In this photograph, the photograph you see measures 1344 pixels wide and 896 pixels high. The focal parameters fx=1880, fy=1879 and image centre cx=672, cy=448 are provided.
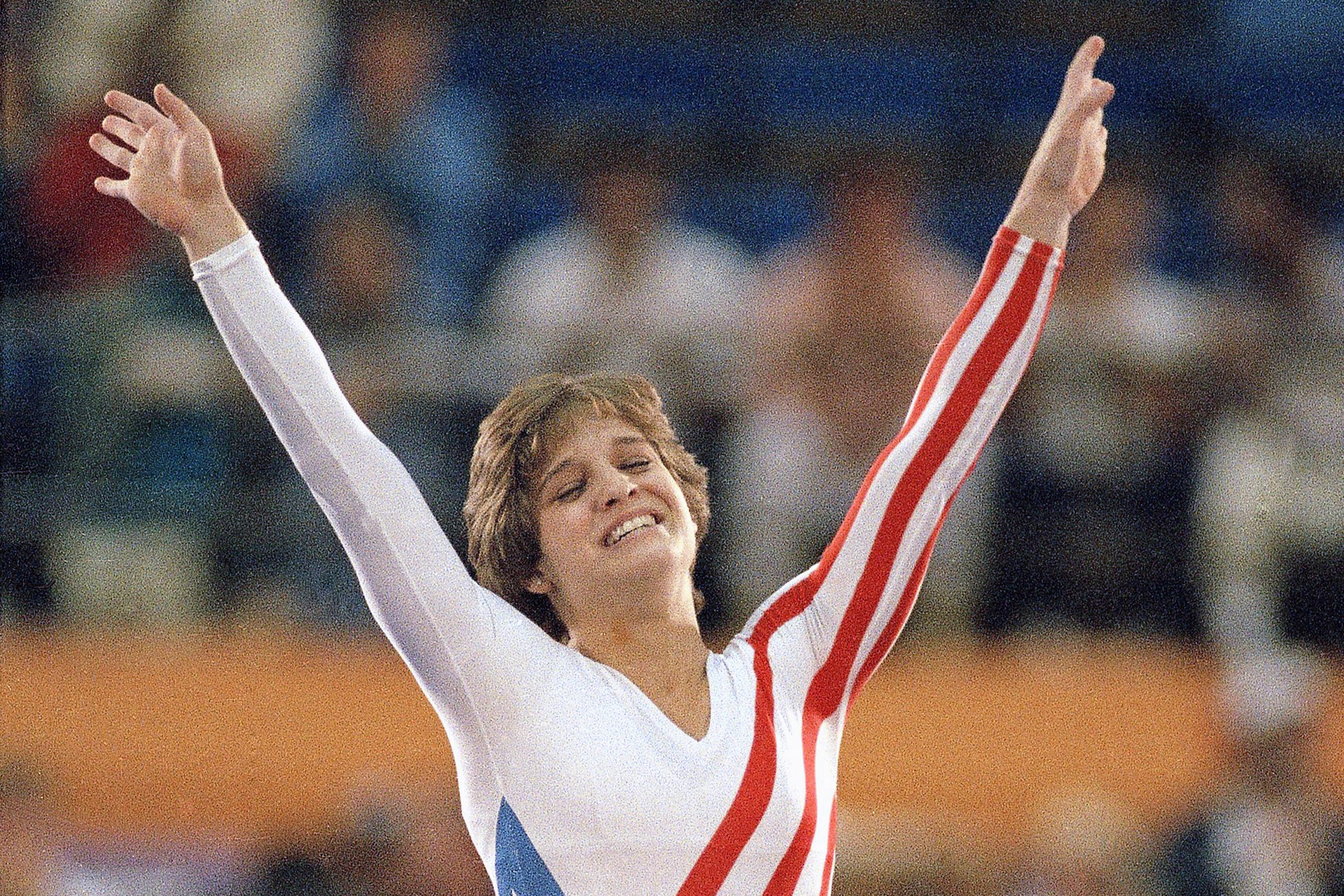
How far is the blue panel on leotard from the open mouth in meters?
0.36

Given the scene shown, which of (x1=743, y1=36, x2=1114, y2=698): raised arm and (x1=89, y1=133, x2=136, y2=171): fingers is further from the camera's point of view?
(x1=743, y1=36, x2=1114, y2=698): raised arm

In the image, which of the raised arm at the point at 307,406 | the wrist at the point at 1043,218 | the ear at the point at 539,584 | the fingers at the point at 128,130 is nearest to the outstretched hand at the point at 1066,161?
the wrist at the point at 1043,218

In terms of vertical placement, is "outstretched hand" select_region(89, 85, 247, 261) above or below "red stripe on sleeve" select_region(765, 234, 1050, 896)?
above

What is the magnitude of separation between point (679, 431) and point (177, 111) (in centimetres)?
234

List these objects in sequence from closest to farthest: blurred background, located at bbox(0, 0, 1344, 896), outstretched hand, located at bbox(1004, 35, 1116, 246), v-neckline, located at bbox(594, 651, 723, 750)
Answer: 1. v-neckline, located at bbox(594, 651, 723, 750)
2. outstretched hand, located at bbox(1004, 35, 1116, 246)
3. blurred background, located at bbox(0, 0, 1344, 896)

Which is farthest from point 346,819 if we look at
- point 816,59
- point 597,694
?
point 816,59

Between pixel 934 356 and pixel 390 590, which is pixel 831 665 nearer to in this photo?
pixel 934 356

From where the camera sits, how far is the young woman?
2.30 meters

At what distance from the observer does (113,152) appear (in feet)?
7.79

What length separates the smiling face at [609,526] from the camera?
2.47 metres

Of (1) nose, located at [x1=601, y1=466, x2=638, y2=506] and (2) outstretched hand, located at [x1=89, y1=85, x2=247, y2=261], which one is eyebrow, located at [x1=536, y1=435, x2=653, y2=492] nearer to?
(1) nose, located at [x1=601, y1=466, x2=638, y2=506]

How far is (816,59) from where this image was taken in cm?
619

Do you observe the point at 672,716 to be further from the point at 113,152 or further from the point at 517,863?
the point at 113,152

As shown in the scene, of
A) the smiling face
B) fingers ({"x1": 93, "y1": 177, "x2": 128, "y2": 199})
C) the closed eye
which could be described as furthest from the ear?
fingers ({"x1": 93, "y1": 177, "x2": 128, "y2": 199})
